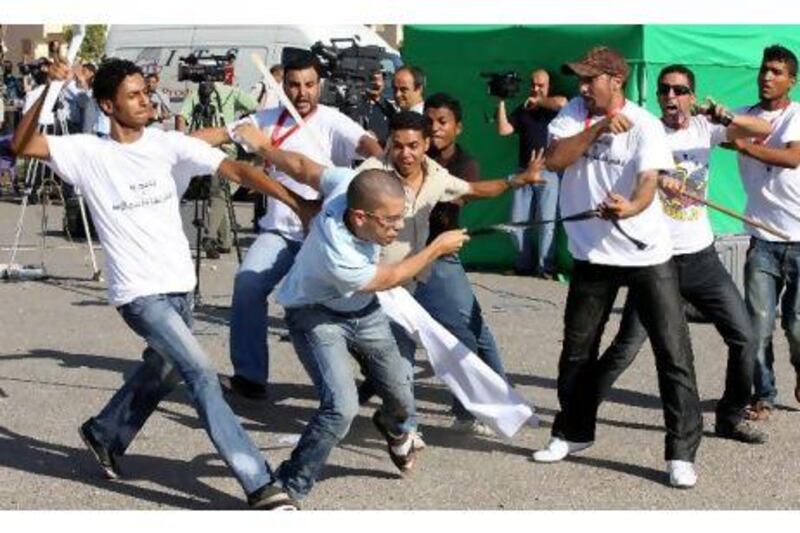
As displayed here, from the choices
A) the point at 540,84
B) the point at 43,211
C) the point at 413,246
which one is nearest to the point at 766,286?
the point at 413,246

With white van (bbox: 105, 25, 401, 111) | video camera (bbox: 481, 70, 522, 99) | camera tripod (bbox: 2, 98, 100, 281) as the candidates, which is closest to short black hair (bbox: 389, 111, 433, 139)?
camera tripod (bbox: 2, 98, 100, 281)

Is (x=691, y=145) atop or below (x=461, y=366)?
atop

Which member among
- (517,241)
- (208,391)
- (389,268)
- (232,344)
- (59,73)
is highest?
(59,73)

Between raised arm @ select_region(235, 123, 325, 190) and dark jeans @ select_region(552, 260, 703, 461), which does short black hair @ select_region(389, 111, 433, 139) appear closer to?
raised arm @ select_region(235, 123, 325, 190)

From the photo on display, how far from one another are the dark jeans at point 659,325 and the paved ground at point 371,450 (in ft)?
0.79

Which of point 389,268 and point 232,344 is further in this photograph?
point 232,344

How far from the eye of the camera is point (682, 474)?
20.3 ft

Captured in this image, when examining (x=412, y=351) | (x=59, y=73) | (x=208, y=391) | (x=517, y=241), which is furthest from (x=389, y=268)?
(x=517, y=241)

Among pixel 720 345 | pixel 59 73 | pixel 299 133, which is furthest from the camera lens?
pixel 720 345

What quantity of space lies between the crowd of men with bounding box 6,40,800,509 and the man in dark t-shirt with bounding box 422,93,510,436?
0.01m

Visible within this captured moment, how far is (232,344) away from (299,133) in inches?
48.1

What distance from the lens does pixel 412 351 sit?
7035 mm

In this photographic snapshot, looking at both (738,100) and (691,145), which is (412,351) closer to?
(691,145)

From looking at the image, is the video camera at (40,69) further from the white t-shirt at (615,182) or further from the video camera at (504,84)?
the video camera at (504,84)
